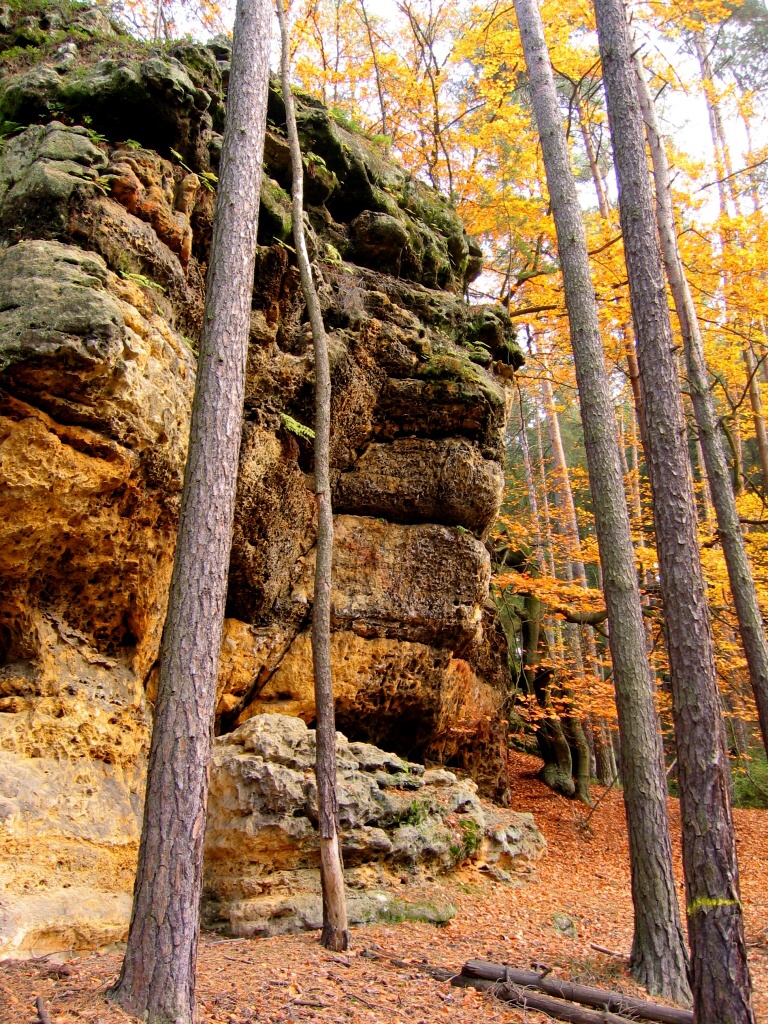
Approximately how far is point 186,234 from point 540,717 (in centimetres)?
1250

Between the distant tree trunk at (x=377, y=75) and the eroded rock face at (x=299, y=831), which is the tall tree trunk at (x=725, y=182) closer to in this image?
the distant tree trunk at (x=377, y=75)

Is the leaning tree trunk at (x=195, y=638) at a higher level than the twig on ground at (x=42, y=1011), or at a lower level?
higher

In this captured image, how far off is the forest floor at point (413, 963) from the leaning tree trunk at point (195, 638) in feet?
1.20

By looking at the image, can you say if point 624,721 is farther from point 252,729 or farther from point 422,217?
point 422,217

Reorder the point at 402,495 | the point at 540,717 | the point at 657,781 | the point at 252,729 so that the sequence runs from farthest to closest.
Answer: the point at 540,717, the point at 402,495, the point at 252,729, the point at 657,781

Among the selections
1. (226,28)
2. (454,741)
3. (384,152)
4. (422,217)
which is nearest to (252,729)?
(454,741)

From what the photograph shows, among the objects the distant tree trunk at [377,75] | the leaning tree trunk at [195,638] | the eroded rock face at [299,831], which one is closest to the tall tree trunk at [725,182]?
the distant tree trunk at [377,75]

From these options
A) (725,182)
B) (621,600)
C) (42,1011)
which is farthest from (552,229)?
(42,1011)

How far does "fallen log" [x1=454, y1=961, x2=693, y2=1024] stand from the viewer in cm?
486

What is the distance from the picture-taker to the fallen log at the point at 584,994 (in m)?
A: 4.86

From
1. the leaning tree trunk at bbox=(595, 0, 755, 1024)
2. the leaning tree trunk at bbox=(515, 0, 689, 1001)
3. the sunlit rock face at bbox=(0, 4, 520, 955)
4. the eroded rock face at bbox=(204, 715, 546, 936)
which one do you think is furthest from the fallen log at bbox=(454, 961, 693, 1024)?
Result: the sunlit rock face at bbox=(0, 4, 520, 955)

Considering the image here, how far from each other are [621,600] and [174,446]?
5249 mm

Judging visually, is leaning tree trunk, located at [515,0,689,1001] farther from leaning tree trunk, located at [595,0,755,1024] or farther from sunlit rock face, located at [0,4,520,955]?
sunlit rock face, located at [0,4,520,955]

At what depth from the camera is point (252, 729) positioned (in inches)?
328
